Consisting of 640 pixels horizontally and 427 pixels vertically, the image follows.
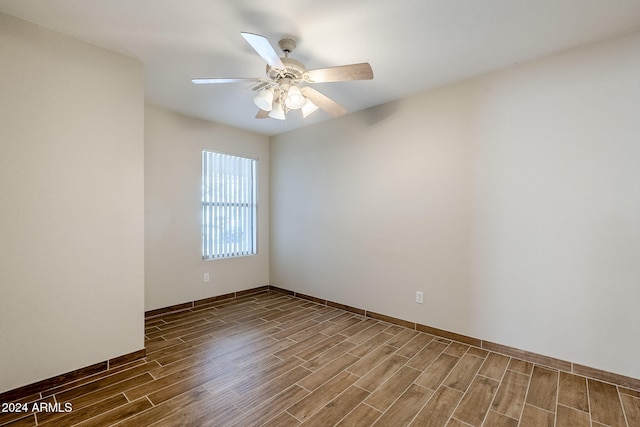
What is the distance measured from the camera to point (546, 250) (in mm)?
2395

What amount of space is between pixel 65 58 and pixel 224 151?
2182mm

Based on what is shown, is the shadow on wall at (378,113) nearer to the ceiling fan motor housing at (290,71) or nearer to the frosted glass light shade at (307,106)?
the frosted glass light shade at (307,106)

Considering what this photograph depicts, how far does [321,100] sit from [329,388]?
2263 millimetres

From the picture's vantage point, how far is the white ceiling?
185 centimetres

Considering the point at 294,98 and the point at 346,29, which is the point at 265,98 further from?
the point at 346,29

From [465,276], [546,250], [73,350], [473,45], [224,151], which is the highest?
[473,45]

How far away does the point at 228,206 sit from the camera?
4.35m

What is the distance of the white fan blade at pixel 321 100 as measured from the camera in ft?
7.59

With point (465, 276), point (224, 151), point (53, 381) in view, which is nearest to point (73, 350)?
point (53, 381)

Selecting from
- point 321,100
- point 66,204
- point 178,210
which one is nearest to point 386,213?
point 321,100

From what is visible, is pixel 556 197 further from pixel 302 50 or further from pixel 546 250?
pixel 302 50

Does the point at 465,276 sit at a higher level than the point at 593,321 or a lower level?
higher

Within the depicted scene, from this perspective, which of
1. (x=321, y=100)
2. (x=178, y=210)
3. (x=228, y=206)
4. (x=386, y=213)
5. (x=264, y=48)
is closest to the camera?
(x=264, y=48)

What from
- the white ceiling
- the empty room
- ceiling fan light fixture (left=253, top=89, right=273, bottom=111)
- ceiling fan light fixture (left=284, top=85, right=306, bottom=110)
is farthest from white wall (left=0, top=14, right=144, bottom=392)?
ceiling fan light fixture (left=284, top=85, right=306, bottom=110)
